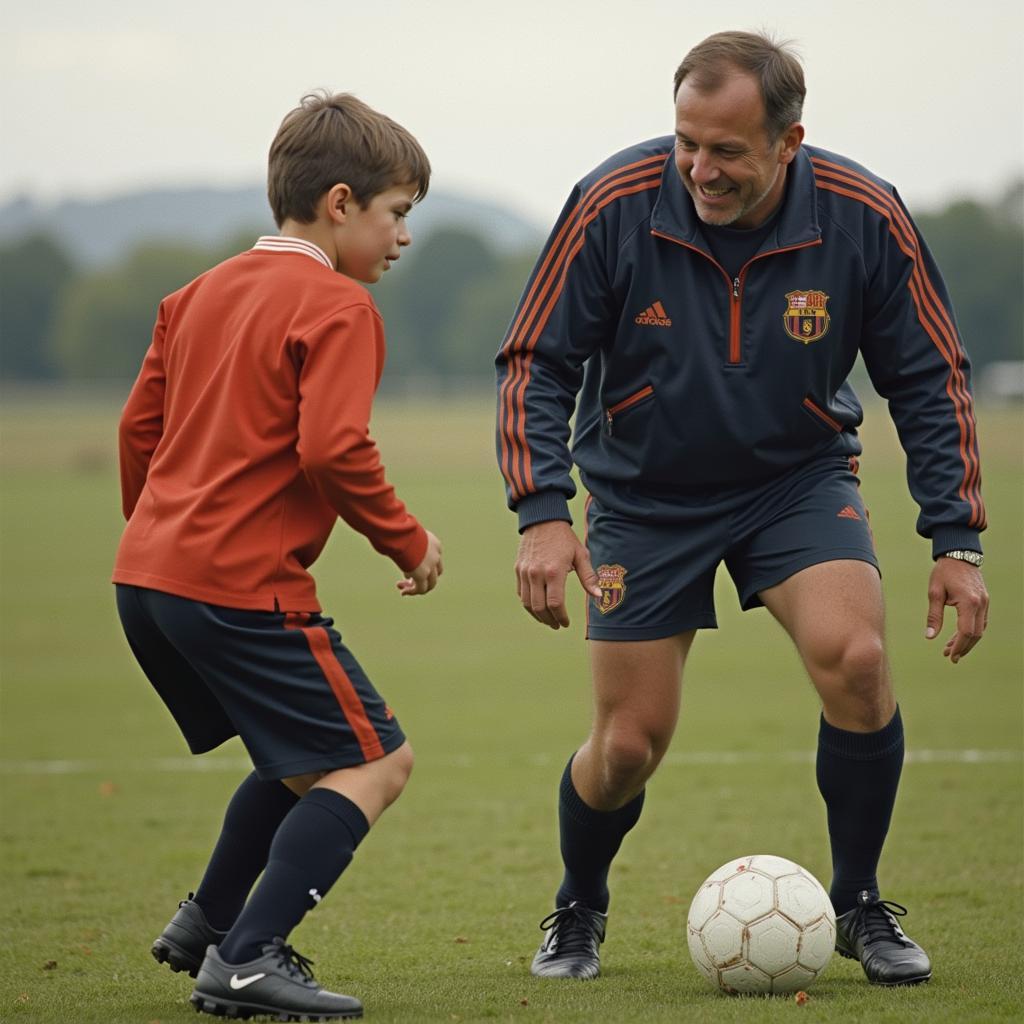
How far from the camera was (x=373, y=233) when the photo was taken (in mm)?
3906

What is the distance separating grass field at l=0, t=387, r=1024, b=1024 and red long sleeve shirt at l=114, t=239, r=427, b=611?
1.07 m

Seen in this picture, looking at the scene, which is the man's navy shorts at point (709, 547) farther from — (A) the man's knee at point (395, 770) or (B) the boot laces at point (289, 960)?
(B) the boot laces at point (289, 960)

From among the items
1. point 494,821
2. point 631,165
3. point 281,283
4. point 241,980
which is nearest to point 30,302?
point 494,821

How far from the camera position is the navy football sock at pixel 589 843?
184 inches

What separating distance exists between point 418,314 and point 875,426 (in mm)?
62745

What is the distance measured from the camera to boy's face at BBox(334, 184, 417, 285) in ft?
12.8

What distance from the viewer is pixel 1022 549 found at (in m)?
22.2

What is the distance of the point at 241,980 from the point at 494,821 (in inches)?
145

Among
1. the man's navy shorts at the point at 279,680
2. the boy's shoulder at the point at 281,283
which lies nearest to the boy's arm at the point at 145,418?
the boy's shoulder at the point at 281,283

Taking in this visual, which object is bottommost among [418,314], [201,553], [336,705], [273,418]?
[418,314]

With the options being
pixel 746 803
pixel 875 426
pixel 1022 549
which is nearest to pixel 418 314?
pixel 875 426

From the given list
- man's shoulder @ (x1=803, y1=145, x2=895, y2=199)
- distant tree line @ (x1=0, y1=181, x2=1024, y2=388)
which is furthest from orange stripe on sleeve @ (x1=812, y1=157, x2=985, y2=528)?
distant tree line @ (x1=0, y1=181, x2=1024, y2=388)

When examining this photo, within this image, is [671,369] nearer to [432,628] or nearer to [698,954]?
[698,954]

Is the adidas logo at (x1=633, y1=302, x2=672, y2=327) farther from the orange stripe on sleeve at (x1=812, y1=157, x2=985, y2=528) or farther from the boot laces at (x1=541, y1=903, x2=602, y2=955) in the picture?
the boot laces at (x1=541, y1=903, x2=602, y2=955)
